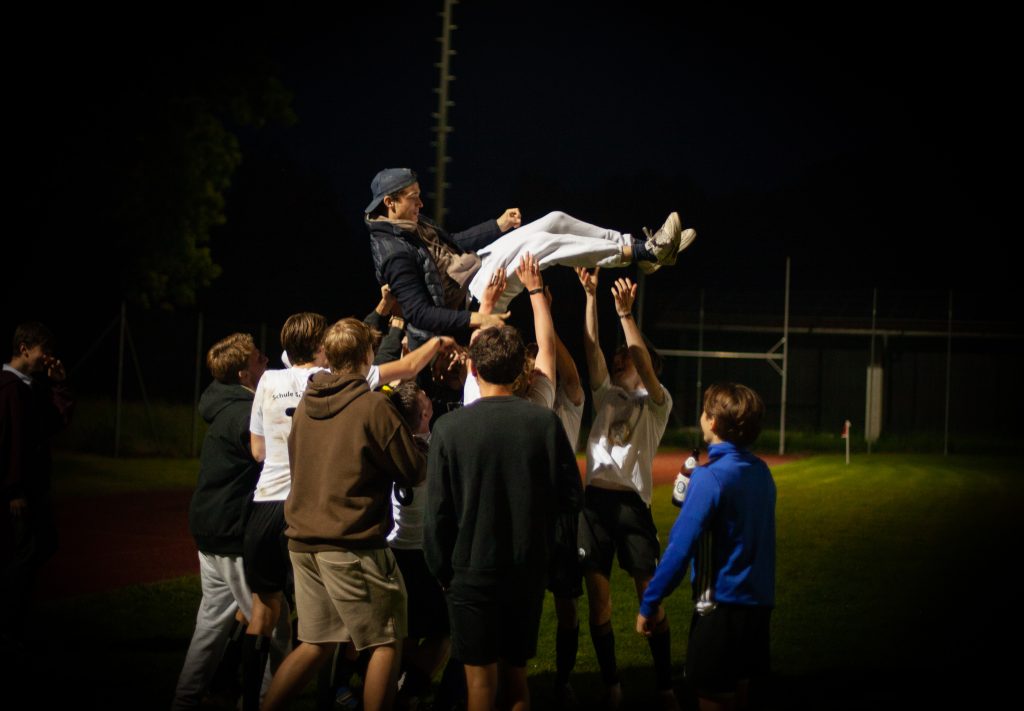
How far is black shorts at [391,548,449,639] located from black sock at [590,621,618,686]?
0.98 m

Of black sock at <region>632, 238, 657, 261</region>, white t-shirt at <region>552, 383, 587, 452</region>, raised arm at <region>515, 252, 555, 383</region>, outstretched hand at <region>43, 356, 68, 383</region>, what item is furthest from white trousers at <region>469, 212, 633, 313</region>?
outstretched hand at <region>43, 356, 68, 383</region>

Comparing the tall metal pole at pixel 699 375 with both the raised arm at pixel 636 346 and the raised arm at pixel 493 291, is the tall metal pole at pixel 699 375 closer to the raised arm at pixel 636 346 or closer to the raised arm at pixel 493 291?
the raised arm at pixel 636 346

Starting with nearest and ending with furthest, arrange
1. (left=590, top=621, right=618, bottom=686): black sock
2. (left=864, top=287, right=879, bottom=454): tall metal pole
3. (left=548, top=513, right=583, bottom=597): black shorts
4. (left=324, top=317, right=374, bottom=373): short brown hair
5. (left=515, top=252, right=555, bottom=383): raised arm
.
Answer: (left=324, top=317, right=374, bottom=373): short brown hair
(left=515, top=252, right=555, bottom=383): raised arm
(left=548, top=513, right=583, bottom=597): black shorts
(left=590, top=621, right=618, bottom=686): black sock
(left=864, top=287, right=879, bottom=454): tall metal pole

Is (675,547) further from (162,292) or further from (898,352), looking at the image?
(898,352)

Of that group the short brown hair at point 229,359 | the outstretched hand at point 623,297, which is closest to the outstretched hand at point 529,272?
the outstretched hand at point 623,297

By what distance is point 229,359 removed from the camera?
6199mm

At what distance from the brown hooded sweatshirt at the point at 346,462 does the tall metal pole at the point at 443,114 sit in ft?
6.53

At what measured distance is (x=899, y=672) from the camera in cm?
727

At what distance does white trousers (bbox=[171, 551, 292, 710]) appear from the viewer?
5770 mm

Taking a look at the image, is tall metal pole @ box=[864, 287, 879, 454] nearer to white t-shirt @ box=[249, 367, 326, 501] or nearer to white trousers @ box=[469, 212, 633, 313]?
white trousers @ box=[469, 212, 633, 313]

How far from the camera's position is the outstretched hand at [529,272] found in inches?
222

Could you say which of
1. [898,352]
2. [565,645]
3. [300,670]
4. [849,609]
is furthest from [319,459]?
[898,352]

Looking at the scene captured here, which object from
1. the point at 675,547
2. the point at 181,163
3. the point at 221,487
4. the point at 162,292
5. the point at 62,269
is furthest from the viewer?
the point at 62,269

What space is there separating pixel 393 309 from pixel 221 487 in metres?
1.43
